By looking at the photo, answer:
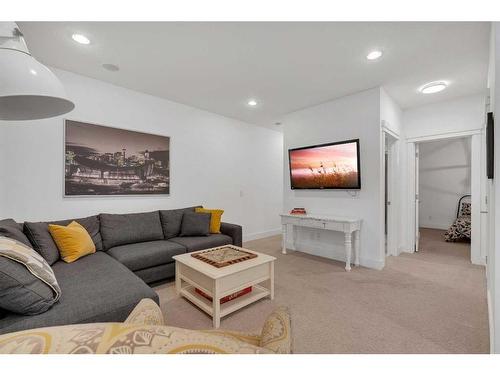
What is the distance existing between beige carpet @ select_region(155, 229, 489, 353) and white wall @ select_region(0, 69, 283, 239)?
1.62 m

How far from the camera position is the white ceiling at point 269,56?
2.05m

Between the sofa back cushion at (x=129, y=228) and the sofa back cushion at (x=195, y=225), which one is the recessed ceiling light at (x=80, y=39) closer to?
the sofa back cushion at (x=129, y=228)

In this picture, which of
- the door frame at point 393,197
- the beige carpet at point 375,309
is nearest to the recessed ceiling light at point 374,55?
the door frame at point 393,197

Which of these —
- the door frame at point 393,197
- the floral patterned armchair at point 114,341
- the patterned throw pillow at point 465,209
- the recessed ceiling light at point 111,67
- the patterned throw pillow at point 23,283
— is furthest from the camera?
the patterned throw pillow at point 465,209

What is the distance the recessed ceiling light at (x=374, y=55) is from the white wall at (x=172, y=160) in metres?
2.73

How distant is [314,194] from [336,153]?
2.59 feet

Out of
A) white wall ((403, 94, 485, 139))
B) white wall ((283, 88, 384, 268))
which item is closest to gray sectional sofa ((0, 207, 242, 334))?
white wall ((283, 88, 384, 268))

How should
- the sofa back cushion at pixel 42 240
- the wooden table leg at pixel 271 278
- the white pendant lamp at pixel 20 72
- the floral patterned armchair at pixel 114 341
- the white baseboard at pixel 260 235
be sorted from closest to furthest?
the floral patterned armchair at pixel 114 341 < the white pendant lamp at pixel 20 72 < the sofa back cushion at pixel 42 240 < the wooden table leg at pixel 271 278 < the white baseboard at pixel 260 235

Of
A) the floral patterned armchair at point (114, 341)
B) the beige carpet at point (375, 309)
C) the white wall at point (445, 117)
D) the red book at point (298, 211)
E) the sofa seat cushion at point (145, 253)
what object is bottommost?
the beige carpet at point (375, 309)

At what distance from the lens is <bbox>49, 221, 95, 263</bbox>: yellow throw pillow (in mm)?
2258

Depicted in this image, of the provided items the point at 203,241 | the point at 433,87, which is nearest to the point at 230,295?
the point at 203,241

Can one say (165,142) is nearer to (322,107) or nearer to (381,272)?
(322,107)

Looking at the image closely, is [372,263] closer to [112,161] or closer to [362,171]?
[362,171]

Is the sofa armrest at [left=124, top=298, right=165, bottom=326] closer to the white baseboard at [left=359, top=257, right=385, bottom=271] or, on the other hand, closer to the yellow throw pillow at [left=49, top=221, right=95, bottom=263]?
the yellow throw pillow at [left=49, top=221, right=95, bottom=263]
